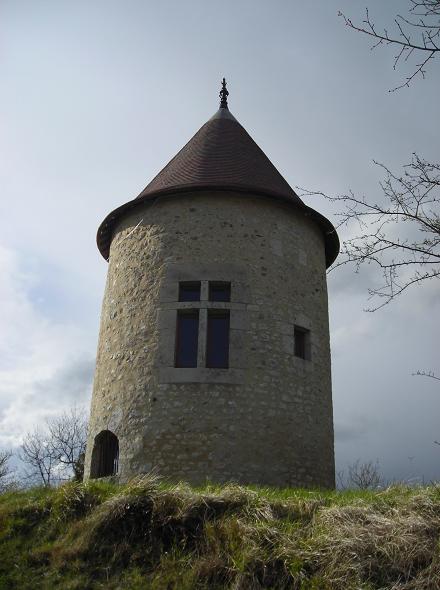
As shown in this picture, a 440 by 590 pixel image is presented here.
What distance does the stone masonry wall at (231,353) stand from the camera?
10.4m

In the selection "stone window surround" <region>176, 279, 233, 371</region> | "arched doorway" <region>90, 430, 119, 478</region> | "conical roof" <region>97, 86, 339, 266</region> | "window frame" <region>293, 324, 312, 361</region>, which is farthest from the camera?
"conical roof" <region>97, 86, 339, 266</region>

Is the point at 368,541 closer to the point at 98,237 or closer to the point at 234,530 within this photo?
the point at 234,530

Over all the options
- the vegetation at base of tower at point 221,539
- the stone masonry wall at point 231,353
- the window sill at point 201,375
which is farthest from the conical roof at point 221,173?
the vegetation at base of tower at point 221,539

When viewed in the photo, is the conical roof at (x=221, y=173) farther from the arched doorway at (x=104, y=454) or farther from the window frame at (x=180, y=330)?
the arched doorway at (x=104, y=454)

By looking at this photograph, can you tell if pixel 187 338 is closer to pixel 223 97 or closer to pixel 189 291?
pixel 189 291

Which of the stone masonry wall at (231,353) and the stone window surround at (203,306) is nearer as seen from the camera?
the stone masonry wall at (231,353)

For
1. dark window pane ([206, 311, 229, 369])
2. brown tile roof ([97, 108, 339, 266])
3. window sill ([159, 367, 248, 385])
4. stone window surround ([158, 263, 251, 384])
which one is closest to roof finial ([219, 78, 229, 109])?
brown tile roof ([97, 108, 339, 266])

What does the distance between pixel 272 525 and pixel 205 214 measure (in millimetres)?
6767

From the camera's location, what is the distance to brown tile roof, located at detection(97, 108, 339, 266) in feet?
39.6

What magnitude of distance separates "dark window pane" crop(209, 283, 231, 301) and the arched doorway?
10.5ft

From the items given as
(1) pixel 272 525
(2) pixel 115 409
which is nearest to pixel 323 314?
(2) pixel 115 409

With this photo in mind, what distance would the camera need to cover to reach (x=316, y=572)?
19.1 ft

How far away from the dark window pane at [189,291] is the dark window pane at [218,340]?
472 millimetres

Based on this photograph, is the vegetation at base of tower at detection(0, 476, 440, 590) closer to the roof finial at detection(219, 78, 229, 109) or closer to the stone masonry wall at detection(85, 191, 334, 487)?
the stone masonry wall at detection(85, 191, 334, 487)
